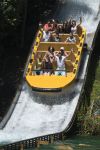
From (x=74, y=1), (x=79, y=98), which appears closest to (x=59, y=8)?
(x=74, y=1)

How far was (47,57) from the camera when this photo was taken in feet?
79.6

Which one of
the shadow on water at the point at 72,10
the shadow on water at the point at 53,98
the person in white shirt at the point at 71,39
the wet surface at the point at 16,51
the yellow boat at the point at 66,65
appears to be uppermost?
the person in white shirt at the point at 71,39

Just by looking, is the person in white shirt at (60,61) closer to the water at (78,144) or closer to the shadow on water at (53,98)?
the shadow on water at (53,98)

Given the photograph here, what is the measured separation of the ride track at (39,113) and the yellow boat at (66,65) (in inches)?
12.5

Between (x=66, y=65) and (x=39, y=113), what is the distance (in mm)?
3385

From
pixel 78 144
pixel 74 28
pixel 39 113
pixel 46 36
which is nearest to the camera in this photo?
pixel 78 144

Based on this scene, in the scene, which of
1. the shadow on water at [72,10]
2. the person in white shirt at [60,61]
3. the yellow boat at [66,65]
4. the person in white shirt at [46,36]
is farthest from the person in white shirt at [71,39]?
the shadow on water at [72,10]

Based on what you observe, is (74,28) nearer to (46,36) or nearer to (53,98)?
(46,36)

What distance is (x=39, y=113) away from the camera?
21547mm

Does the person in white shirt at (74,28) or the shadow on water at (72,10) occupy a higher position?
the person in white shirt at (74,28)

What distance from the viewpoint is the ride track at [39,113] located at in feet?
66.2

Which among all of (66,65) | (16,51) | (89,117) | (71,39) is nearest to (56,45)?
(71,39)

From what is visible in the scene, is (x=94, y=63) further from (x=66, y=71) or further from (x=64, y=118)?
(x=64, y=118)

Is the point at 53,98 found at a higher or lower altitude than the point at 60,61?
lower
